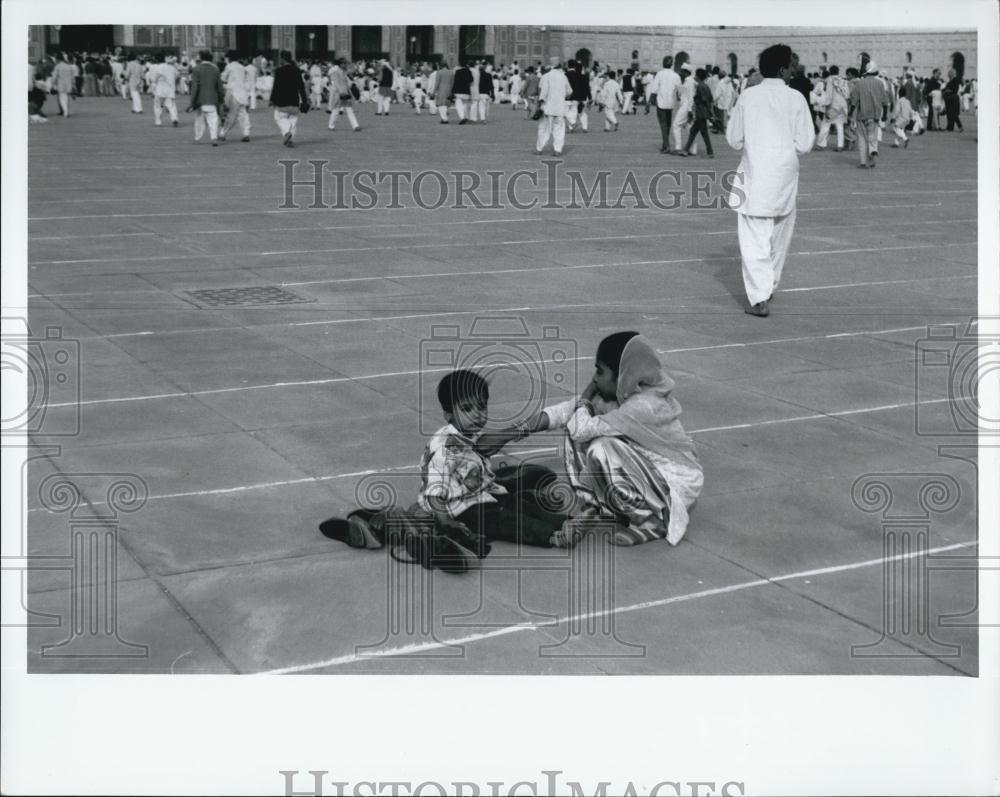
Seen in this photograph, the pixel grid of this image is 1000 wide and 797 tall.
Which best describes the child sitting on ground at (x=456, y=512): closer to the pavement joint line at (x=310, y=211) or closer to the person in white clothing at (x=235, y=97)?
the pavement joint line at (x=310, y=211)

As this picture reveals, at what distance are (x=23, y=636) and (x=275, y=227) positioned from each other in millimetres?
9943

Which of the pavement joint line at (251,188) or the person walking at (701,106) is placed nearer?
the pavement joint line at (251,188)

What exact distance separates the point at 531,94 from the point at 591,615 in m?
29.0

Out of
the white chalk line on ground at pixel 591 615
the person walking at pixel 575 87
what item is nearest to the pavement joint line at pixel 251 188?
the person walking at pixel 575 87

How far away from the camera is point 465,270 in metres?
12.2

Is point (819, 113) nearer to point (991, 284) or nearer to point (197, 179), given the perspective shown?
point (197, 179)

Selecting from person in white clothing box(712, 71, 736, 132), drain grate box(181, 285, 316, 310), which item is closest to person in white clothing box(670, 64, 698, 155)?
person in white clothing box(712, 71, 736, 132)

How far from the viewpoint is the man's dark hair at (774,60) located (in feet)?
34.1

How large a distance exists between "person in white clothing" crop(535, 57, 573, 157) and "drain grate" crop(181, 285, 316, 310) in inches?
481

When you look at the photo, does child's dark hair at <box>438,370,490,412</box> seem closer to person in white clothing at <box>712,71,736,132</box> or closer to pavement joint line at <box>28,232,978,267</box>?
pavement joint line at <box>28,232,978,267</box>

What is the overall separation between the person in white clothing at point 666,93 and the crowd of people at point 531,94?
0.02m

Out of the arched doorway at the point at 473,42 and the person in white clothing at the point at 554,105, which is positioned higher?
the arched doorway at the point at 473,42

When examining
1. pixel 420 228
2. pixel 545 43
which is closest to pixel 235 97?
pixel 420 228

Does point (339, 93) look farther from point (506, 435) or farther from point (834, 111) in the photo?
point (506, 435)
